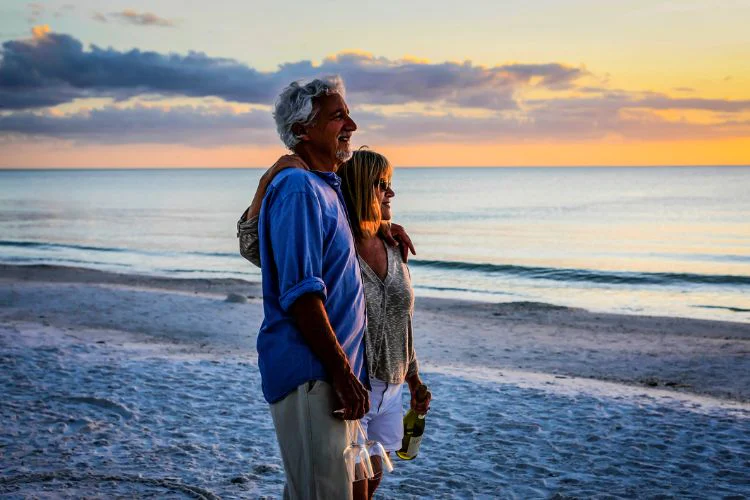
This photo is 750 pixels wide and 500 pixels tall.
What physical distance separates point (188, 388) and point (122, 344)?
2607mm

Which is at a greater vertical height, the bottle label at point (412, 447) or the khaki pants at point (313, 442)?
the khaki pants at point (313, 442)

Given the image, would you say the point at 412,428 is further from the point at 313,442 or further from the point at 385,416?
the point at 313,442

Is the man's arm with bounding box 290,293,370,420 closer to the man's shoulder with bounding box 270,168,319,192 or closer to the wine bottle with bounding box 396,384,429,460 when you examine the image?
the man's shoulder with bounding box 270,168,319,192

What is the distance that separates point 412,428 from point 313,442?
137 centimetres

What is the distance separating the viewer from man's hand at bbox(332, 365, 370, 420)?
2371 millimetres

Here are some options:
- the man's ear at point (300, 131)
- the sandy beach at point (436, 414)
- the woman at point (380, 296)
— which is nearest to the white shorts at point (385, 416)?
the woman at point (380, 296)

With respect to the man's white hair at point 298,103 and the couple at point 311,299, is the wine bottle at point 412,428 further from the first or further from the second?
the man's white hair at point 298,103

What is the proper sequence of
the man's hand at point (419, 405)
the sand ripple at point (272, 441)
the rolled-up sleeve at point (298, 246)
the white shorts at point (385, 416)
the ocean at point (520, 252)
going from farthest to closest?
the ocean at point (520, 252)
the sand ripple at point (272, 441)
the man's hand at point (419, 405)
the white shorts at point (385, 416)
the rolled-up sleeve at point (298, 246)

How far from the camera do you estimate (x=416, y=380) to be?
12.1 feet

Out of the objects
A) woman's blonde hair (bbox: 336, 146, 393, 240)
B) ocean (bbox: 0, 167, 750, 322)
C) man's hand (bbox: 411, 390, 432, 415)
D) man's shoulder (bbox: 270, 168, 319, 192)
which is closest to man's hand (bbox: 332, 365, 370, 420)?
man's shoulder (bbox: 270, 168, 319, 192)

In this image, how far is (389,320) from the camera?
3.38m

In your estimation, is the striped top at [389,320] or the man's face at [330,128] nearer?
the man's face at [330,128]

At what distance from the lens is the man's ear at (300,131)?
2.64 metres

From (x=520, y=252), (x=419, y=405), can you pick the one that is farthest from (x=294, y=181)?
(x=520, y=252)
